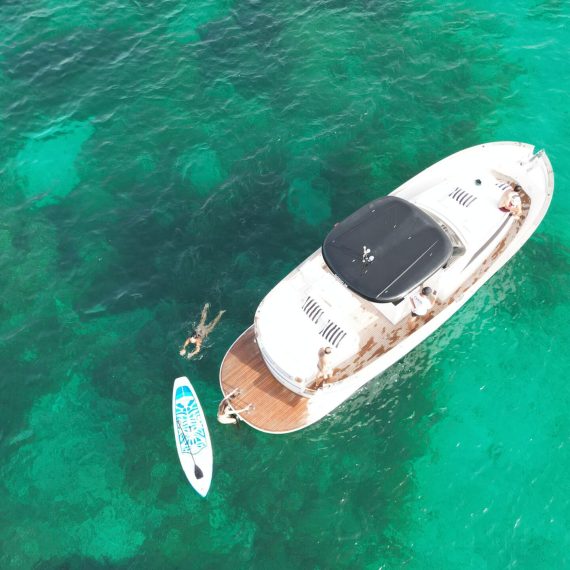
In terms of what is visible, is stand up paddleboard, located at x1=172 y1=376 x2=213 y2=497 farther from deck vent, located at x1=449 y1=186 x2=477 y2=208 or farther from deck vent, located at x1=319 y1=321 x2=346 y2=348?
deck vent, located at x1=449 y1=186 x2=477 y2=208

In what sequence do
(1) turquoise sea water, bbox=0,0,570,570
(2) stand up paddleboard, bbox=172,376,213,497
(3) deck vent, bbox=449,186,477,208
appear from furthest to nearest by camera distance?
(3) deck vent, bbox=449,186,477,208
(2) stand up paddleboard, bbox=172,376,213,497
(1) turquoise sea water, bbox=0,0,570,570

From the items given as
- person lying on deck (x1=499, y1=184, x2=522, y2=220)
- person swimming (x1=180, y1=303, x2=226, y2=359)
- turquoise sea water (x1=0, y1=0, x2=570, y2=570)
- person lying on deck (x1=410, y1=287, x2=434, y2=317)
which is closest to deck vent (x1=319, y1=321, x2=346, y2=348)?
person lying on deck (x1=410, y1=287, x2=434, y2=317)

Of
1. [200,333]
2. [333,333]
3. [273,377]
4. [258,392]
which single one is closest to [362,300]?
[333,333]

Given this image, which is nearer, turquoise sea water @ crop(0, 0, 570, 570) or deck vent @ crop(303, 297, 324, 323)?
turquoise sea water @ crop(0, 0, 570, 570)

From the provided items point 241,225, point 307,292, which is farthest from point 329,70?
point 307,292

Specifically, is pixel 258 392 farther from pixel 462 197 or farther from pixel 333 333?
pixel 462 197
